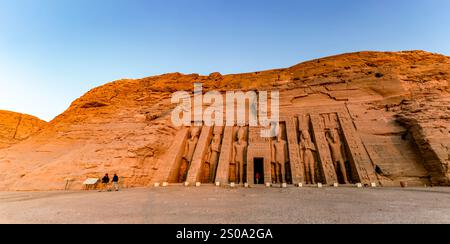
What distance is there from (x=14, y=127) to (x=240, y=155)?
23275mm

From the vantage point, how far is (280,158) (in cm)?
1405

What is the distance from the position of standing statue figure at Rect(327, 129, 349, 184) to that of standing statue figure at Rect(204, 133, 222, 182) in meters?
6.35

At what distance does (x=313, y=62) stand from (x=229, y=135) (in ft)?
28.5

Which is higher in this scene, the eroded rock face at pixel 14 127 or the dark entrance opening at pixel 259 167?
the eroded rock face at pixel 14 127

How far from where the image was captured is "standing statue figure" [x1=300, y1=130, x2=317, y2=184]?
516 inches

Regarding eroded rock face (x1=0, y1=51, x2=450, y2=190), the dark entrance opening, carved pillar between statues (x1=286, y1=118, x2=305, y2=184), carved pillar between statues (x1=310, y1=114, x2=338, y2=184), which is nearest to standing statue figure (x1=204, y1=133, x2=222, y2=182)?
eroded rock face (x1=0, y1=51, x2=450, y2=190)

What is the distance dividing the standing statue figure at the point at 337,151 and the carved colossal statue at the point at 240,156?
469cm

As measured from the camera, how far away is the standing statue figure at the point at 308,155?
13109 mm

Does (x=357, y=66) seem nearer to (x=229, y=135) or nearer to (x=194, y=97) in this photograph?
(x=229, y=135)

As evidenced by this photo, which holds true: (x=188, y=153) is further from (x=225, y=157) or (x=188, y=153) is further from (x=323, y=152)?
(x=323, y=152)

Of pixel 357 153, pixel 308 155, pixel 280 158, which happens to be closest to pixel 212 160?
pixel 280 158

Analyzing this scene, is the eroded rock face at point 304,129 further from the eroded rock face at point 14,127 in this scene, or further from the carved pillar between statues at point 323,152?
the eroded rock face at point 14,127

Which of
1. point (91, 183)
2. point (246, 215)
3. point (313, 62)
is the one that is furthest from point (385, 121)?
point (91, 183)

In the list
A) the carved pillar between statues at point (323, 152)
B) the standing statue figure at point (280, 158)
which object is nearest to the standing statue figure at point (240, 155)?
the standing statue figure at point (280, 158)
